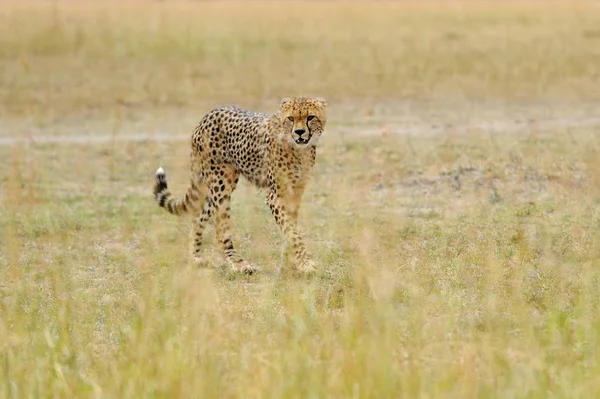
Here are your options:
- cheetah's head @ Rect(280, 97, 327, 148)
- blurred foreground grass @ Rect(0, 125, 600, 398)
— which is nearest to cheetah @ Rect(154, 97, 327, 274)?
cheetah's head @ Rect(280, 97, 327, 148)

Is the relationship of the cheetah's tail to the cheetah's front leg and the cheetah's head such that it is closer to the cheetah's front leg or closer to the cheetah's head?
the cheetah's front leg

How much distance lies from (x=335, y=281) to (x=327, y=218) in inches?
100

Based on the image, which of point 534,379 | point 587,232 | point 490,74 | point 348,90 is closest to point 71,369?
point 534,379

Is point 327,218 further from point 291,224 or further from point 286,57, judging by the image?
point 286,57

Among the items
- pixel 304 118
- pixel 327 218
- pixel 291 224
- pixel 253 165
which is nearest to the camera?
pixel 304 118

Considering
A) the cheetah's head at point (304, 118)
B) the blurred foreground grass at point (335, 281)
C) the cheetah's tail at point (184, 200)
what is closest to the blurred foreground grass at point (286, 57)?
the blurred foreground grass at point (335, 281)

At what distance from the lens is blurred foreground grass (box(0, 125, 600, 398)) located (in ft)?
13.6

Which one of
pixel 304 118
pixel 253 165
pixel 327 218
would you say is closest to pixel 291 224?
pixel 253 165

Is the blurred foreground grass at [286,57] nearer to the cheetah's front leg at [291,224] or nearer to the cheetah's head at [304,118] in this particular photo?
the cheetah's front leg at [291,224]

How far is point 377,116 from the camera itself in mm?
15867

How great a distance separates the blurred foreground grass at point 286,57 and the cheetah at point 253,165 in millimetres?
8931

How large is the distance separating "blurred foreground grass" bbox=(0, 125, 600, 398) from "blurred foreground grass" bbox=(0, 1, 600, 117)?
4.77 m

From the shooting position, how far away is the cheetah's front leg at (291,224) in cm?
697

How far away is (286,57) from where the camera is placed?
69.5ft
